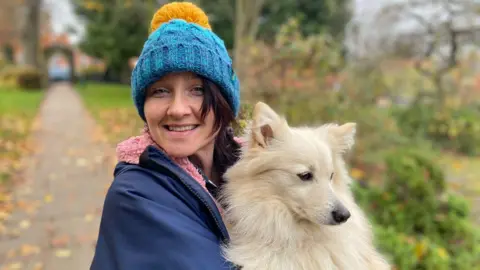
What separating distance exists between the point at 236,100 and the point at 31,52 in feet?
124

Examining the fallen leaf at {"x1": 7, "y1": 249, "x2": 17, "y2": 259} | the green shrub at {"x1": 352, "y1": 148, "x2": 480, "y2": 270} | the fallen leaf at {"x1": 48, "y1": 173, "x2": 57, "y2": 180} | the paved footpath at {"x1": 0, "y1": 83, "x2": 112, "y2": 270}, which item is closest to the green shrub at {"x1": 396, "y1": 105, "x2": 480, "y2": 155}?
the green shrub at {"x1": 352, "y1": 148, "x2": 480, "y2": 270}

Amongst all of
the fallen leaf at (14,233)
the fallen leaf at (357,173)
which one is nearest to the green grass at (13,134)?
the fallen leaf at (14,233)

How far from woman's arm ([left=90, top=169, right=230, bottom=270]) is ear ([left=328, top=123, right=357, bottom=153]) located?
92cm

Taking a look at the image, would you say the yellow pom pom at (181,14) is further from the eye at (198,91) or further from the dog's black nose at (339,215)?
the dog's black nose at (339,215)

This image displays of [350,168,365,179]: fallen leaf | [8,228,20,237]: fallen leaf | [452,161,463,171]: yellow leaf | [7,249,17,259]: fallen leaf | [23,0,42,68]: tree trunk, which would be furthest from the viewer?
[23,0,42,68]: tree trunk

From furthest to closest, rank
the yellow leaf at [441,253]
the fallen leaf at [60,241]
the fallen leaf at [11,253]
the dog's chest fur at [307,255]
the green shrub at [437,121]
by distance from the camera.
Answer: the green shrub at [437,121]
the fallen leaf at [60,241]
the fallen leaf at [11,253]
the yellow leaf at [441,253]
the dog's chest fur at [307,255]

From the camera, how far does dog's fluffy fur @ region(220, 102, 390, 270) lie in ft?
6.87

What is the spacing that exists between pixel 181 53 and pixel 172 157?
490 millimetres

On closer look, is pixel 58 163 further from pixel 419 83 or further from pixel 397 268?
pixel 419 83

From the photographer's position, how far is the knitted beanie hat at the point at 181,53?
1904 millimetres

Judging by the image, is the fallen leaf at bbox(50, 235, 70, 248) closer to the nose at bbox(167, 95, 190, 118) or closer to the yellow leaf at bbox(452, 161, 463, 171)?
the nose at bbox(167, 95, 190, 118)

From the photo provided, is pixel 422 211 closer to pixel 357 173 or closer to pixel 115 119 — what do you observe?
pixel 357 173

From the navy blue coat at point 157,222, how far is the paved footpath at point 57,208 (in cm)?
416

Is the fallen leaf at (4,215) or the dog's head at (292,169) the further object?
the fallen leaf at (4,215)
